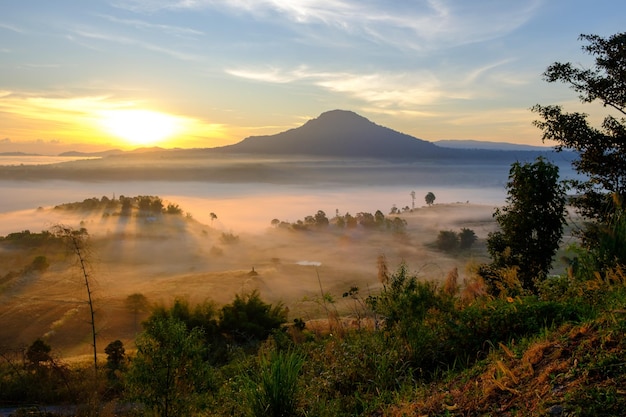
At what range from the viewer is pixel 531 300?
5.83 metres

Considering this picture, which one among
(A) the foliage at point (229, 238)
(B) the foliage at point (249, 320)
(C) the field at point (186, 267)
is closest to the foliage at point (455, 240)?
Answer: (C) the field at point (186, 267)

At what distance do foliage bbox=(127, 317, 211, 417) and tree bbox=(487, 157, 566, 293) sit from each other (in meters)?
10.7

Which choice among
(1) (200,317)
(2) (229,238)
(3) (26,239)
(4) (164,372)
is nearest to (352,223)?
(2) (229,238)

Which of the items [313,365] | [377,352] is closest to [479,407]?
[377,352]

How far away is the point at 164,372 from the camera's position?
5824 mm

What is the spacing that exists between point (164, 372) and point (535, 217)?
38.9 feet

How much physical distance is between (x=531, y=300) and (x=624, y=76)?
11.7 metres

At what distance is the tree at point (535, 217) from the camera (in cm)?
1403

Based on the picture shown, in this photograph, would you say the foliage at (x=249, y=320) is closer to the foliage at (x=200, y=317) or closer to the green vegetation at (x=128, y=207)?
the foliage at (x=200, y=317)

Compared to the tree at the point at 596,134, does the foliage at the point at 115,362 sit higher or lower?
lower

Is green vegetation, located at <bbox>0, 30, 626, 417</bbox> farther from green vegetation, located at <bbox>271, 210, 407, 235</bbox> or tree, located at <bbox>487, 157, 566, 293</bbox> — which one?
green vegetation, located at <bbox>271, 210, 407, 235</bbox>

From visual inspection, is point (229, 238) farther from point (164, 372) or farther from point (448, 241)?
point (164, 372)

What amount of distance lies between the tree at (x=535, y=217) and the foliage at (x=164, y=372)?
1067 cm

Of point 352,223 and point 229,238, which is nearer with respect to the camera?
point 229,238
